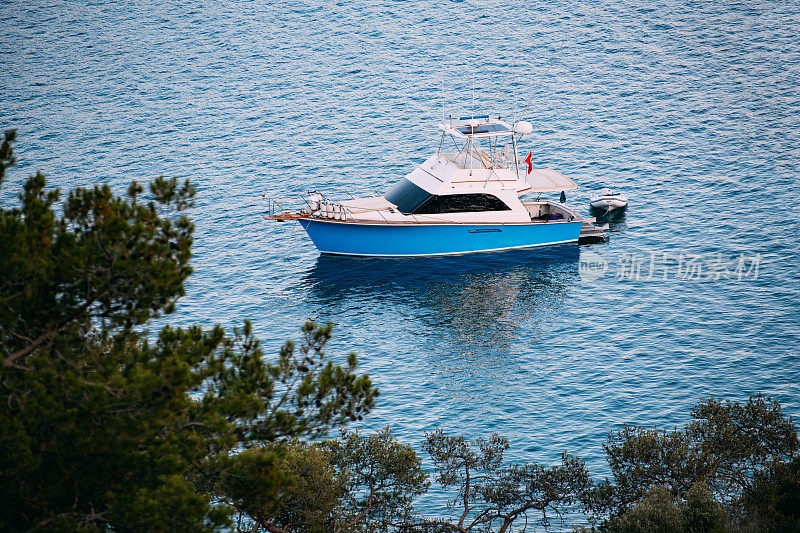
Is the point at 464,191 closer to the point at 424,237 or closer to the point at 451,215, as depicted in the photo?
the point at 451,215

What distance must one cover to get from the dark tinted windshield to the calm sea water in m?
2.64

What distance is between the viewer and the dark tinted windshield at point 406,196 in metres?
43.9

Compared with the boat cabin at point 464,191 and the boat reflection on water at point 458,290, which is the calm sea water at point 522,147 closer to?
the boat reflection on water at point 458,290

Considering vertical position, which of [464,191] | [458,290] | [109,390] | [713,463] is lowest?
[713,463]

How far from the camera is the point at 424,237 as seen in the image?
4394 cm

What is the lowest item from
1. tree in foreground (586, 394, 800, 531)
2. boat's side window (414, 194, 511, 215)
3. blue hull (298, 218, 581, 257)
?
tree in foreground (586, 394, 800, 531)

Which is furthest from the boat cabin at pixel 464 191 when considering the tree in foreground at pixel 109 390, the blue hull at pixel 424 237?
the tree in foreground at pixel 109 390

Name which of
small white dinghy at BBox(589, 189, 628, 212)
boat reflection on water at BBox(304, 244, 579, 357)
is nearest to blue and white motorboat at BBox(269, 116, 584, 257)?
boat reflection on water at BBox(304, 244, 579, 357)

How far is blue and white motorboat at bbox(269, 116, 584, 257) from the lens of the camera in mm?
43562

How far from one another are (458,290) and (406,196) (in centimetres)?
606

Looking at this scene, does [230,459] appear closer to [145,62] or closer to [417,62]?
[417,62]

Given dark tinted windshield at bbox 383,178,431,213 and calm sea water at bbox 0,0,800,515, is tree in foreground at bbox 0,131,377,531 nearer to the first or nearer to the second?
calm sea water at bbox 0,0,800,515

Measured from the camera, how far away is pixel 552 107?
64.2m

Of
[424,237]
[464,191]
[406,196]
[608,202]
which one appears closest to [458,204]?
[464,191]
